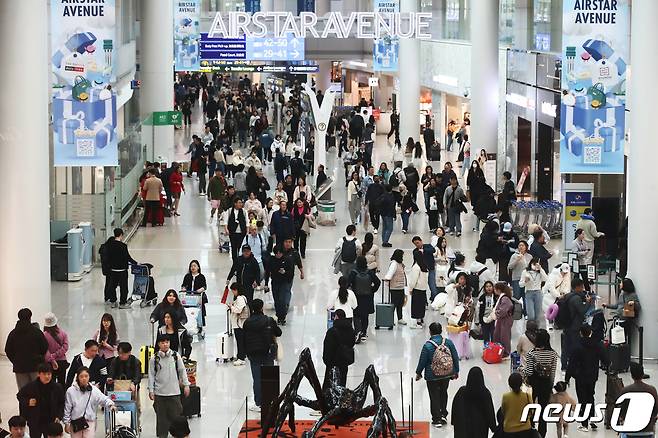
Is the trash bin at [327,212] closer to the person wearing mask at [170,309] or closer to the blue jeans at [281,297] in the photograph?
the blue jeans at [281,297]

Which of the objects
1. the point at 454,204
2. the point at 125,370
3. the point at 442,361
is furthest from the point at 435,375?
the point at 454,204

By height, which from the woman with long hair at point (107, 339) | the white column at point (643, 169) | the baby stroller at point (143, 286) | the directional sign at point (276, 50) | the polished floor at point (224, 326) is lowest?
the polished floor at point (224, 326)

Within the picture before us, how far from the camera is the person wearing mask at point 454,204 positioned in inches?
1142

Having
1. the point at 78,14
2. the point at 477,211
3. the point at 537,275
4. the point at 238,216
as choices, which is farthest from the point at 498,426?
the point at 477,211

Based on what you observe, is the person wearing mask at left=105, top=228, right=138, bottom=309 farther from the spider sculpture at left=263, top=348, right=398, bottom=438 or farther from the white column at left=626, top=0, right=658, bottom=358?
the spider sculpture at left=263, top=348, right=398, bottom=438

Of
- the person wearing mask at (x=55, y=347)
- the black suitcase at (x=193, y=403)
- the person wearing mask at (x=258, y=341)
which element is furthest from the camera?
the person wearing mask at (x=258, y=341)

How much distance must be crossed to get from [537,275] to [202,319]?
15.7 ft

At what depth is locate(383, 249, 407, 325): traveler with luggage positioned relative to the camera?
66.3 feet

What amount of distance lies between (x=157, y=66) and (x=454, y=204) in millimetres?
13117

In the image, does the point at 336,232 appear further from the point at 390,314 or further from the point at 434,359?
the point at 434,359

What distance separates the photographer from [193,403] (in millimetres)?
15875

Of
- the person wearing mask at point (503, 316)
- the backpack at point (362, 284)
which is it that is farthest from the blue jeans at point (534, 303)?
the backpack at point (362, 284)

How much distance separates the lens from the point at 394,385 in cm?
1708

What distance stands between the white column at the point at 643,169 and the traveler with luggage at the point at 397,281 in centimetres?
323
